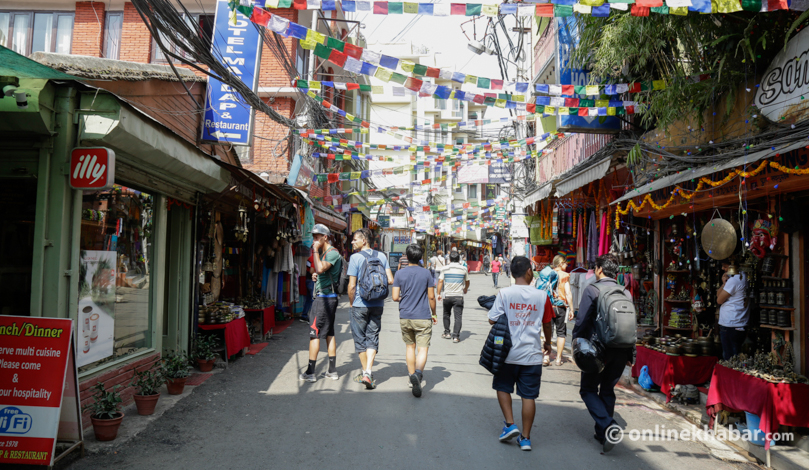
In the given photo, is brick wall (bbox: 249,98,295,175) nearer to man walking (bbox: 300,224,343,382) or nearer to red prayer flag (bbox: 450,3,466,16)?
man walking (bbox: 300,224,343,382)

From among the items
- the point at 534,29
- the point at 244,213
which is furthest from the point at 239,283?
the point at 534,29

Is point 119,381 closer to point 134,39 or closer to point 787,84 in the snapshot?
point 787,84

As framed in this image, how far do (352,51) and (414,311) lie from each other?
11.4 feet

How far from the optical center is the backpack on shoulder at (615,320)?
484 centimetres

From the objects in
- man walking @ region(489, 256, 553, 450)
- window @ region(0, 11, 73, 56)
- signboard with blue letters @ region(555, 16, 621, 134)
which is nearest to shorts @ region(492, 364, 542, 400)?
man walking @ region(489, 256, 553, 450)

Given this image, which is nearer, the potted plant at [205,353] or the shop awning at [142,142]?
the shop awning at [142,142]

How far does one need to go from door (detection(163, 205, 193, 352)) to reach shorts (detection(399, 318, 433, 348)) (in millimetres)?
3631

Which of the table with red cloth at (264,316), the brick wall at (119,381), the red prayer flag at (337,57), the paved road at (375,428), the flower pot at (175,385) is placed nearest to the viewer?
the paved road at (375,428)

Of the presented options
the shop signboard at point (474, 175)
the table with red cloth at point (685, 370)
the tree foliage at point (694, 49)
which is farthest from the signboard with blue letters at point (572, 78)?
the shop signboard at point (474, 175)

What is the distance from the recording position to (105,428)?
191 inches

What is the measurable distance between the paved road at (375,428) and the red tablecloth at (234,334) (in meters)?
0.50

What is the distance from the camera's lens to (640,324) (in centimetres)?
962

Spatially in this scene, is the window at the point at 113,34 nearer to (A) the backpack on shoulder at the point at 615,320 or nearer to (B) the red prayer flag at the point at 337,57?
(B) the red prayer flag at the point at 337,57

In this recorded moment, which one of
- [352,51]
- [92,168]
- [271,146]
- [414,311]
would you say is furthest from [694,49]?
[271,146]
